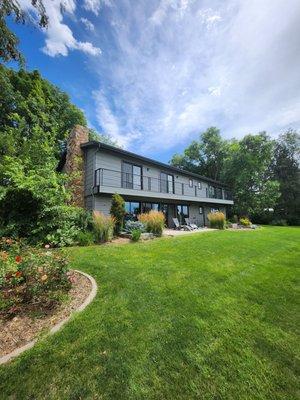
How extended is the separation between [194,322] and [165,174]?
1591 cm

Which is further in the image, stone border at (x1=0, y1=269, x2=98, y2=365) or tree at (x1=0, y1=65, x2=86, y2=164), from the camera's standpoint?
tree at (x1=0, y1=65, x2=86, y2=164)

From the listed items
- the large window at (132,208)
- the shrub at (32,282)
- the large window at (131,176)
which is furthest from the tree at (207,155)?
the shrub at (32,282)

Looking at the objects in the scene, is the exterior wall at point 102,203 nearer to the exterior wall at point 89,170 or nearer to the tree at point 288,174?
the exterior wall at point 89,170

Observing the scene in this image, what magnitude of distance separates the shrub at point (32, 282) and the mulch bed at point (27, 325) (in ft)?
0.59

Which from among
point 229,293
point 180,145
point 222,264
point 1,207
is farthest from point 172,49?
point 180,145

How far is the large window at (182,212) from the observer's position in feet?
64.6

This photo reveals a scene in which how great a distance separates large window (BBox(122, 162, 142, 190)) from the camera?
49.1 ft

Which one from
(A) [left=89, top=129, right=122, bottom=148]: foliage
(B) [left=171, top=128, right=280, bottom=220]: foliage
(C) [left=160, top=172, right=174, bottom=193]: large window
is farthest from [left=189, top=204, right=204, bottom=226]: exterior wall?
(A) [left=89, top=129, right=122, bottom=148]: foliage

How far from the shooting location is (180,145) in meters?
39.2

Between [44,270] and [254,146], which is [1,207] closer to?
[44,270]

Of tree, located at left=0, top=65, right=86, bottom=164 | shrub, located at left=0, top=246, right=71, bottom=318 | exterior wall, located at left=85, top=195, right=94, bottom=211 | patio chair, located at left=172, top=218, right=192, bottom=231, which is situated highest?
tree, located at left=0, top=65, right=86, bottom=164

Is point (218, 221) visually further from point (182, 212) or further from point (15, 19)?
point (15, 19)

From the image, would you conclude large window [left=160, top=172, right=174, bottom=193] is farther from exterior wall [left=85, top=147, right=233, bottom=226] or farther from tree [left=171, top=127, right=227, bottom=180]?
tree [left=171, top=127, right=227, bottom=180]

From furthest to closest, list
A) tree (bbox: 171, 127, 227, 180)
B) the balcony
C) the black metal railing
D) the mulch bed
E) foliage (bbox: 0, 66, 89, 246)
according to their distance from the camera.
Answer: tree (bbox: 171, 127, 227, 180)
the black metal railing
the balcony
foliage (bbox: 0, 66, 89, 246)
the mulch bed
